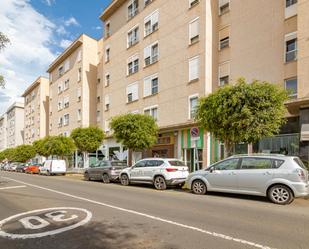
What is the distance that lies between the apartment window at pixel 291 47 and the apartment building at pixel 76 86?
26.9 meters

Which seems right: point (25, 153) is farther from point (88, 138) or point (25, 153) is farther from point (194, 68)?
point (194, 68)

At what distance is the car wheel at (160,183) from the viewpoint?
14953 millimetres

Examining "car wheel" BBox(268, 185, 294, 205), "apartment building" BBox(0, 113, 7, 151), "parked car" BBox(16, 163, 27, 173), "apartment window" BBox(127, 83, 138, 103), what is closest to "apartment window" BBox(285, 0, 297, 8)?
"car wheel" BBox(268, 185, 294, 205)

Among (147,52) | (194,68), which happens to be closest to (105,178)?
(194,68)

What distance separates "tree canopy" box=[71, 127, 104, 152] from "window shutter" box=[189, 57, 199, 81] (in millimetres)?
11962

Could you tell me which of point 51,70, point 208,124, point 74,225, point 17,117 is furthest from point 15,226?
point 17,117

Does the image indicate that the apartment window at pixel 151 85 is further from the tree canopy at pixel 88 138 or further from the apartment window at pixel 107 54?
the apartment window at pixel 107 54

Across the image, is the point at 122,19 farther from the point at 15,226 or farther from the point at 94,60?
the point at 15,226

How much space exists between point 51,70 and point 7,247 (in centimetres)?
5069

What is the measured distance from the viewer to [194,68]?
74.9 ft

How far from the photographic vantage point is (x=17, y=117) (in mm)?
86062

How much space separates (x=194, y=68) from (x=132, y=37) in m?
10.6

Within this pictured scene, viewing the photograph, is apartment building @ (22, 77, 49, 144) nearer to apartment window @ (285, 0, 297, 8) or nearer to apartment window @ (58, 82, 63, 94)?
apartment window @ (58, 82, 63, 94)

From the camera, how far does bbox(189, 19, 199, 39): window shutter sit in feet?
75.0
